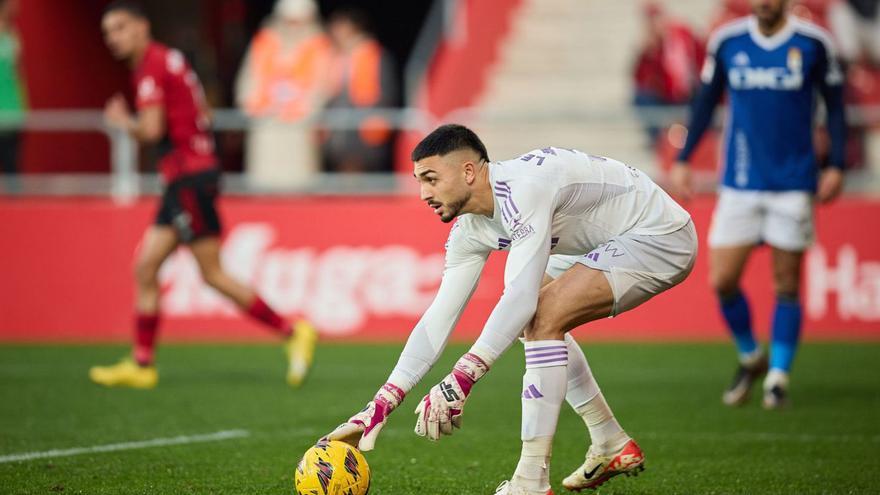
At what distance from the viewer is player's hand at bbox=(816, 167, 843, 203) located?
9.78 metres

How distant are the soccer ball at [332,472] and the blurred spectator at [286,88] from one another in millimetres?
10353

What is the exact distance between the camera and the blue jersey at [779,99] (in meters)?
9.70

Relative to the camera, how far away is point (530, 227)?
5.93 m

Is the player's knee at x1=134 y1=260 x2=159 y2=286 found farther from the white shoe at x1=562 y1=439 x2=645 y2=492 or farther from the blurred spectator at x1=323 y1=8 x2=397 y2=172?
the white shoe at x1=562 y1=439 x2=645 y2=492

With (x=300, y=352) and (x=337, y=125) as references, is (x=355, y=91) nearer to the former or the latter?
(x=337, y=125)

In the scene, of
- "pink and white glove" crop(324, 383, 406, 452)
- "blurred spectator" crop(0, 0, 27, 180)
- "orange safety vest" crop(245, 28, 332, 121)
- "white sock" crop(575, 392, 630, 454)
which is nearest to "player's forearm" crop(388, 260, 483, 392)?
"pink and white glove" crop(324, 383, 406, 452)

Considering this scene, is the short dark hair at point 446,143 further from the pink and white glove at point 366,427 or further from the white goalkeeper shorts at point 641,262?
the pink and white glove at point 366,427

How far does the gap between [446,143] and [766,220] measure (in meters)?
4.36

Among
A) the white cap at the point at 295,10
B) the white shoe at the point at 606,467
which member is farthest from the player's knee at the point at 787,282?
the white cap at the point at 295,10

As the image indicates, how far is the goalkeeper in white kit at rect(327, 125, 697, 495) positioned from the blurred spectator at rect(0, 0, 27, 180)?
35.3 feet

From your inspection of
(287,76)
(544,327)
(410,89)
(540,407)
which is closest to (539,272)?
(544,327)

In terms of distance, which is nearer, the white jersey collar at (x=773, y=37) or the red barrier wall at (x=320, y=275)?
the white jersey collar at (x=773, y=37)

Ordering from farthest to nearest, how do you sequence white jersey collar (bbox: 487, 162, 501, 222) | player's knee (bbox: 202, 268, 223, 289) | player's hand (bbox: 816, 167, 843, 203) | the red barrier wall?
the red barrier wall, player's knee (bbox: 202, 268, 223, 289), player's hand (bbox: 816, 167, 843, 203), white jersey collar (bbox: 487, 162, 501, 222)

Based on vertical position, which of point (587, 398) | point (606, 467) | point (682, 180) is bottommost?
point (606, 467)
